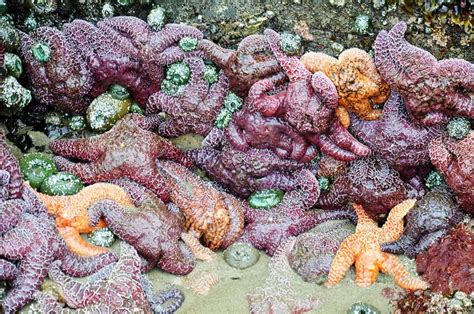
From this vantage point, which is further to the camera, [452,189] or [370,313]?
[452,189]

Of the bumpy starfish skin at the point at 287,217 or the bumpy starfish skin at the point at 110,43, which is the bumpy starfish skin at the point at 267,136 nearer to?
the bumpy starfish skin at the point at 287,217

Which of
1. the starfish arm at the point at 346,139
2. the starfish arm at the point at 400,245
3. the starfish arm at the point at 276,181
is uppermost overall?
the starfish arm at the point at 346,139

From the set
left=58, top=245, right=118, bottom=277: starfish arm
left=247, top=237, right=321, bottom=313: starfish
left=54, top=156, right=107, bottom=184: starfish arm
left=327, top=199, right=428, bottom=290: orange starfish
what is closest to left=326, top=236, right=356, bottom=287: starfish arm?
left=327, top=199, right=428, bottom=290: orange starfish

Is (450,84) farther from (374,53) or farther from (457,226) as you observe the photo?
(457,226)

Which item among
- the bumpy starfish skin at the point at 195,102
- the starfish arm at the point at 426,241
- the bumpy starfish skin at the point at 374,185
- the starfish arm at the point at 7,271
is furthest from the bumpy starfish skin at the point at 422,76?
the starfish arm at the point at 7,271

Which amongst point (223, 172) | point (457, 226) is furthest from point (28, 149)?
point (457, 226)

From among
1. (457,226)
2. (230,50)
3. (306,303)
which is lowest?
(306,303)
